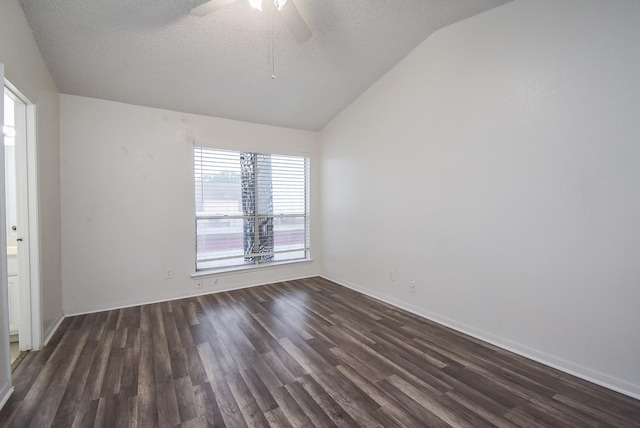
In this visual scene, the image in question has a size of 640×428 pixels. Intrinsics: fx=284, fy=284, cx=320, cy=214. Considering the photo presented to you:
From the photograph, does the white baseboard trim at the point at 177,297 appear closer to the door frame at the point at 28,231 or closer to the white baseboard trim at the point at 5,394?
the door frame at the point at 28,231

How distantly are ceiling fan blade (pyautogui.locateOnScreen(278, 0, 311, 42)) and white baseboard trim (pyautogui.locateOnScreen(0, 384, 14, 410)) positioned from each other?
3.02 m

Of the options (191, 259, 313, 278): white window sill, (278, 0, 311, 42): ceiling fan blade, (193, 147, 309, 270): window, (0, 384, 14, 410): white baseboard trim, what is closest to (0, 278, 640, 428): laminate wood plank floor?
(0, 384, 14, 410): white baseboard trim

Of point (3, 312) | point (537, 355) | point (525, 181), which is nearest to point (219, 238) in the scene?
point (3, 312)


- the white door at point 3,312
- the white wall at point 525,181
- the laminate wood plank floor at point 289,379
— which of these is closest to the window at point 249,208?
the laminate wood plank floor at point 289,379

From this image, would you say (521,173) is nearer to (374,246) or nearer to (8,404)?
(374,246)

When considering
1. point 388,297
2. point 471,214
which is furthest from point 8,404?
point 471,214

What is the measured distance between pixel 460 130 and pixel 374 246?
5.82ft

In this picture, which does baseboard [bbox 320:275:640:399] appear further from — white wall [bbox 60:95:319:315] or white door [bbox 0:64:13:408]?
white door [bbox 0:64:13:408]

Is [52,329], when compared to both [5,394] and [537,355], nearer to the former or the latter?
[5,394]

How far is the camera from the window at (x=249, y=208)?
4.05m

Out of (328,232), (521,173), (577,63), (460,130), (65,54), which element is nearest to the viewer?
(577,63)

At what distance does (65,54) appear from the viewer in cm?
262

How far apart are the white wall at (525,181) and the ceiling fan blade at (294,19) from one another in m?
1.62

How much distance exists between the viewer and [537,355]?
2.31 meters
